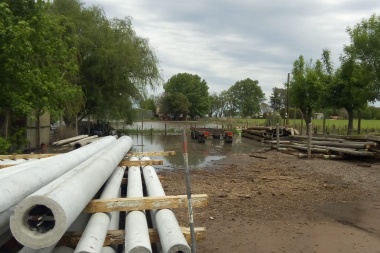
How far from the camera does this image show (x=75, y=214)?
3062mm

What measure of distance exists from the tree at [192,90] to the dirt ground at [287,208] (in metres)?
87.8

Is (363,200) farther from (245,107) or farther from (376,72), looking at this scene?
(245,107)

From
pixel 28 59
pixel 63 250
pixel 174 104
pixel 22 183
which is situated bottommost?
pixel 63 250

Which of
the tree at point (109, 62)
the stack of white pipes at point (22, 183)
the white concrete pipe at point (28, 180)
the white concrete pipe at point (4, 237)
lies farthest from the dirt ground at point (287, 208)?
the tree at point (109, 62)

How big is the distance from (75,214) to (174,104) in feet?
290

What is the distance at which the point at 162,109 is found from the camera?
95.8m

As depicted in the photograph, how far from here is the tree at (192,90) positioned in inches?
4067

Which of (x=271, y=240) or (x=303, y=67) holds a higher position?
(x=303, y=67)

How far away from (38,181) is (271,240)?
13.7 ft

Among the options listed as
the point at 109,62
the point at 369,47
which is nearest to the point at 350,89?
the point at 369,47

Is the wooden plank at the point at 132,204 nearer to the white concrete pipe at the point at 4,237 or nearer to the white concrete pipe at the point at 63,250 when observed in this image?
the white concrete pipe at the point at 63,250

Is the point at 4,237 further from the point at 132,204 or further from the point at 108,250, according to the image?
the point at 132,204

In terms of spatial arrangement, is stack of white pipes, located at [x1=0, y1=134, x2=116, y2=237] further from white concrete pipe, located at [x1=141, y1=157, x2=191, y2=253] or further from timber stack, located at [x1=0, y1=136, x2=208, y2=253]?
white concrete pipe, located at [x1=141, y1=157, x2=191, y2=253]

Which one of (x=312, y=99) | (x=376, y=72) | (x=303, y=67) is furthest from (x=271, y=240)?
(x=303, y=67)
